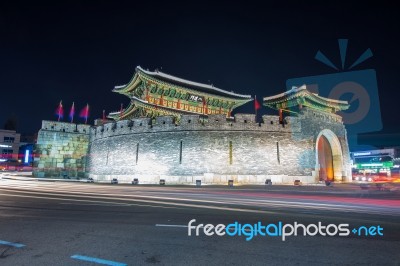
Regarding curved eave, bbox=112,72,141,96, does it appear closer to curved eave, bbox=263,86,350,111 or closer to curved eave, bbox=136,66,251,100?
curved eave, bbox=136,66,251,100

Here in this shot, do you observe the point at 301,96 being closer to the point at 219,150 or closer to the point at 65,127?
the point at 219,150

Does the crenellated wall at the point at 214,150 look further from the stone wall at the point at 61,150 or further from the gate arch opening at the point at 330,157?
the stone wall at the point at 61,150

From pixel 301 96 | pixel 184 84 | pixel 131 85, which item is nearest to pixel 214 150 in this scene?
pixel 184 84

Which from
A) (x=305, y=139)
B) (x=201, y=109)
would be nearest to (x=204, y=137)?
(x=305, y=139)

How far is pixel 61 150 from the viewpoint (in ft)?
75.3

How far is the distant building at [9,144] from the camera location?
46250 mm

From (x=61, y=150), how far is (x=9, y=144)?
33508mm

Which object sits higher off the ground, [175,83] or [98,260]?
[175,83]

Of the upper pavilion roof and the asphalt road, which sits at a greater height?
the upper pavilion roof

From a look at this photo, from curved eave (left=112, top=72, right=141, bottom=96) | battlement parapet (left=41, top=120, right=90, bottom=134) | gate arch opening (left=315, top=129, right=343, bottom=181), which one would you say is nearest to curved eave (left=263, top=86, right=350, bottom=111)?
gate arch opening (left=315, top=129, right=343, bottom=181)

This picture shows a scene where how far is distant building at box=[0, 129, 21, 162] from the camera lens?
4625 centimetres

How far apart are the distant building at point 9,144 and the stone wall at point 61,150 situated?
103 ft

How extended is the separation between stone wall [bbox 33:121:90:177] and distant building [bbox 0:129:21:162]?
31529mm

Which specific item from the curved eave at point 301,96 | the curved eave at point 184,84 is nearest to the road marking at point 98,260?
the curved eave at point 184,84
